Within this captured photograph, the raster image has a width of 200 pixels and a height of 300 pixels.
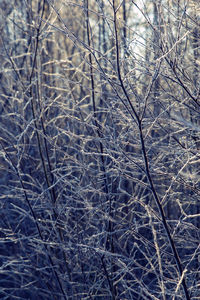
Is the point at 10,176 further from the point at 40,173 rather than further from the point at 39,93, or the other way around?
the point at 39,93

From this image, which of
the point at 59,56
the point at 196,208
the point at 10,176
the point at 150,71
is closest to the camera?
the point at 150,71

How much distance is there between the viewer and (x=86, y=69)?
4.74m

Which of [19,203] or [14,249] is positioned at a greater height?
[19,203]

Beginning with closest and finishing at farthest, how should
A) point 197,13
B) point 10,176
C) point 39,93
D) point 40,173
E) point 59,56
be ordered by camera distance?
point 197,13
point 39,93
point 40,173
point 10,176
point 59,56

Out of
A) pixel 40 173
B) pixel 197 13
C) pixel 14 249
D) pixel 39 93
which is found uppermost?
pixel 197 13

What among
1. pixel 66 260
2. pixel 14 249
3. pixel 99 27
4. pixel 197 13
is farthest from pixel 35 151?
pixel 197 13

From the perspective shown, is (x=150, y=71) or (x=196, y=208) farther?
(x=196, y=208)

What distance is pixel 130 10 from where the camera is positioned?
432 cm

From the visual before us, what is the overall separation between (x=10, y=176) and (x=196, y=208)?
91.2 inches

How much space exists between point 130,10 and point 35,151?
1.85 m

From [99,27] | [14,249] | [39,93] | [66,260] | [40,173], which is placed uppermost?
[99,27]

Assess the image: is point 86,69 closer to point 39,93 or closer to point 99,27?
point 99,27

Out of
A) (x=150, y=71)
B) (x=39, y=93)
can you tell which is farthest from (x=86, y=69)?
(x=150, y=71)

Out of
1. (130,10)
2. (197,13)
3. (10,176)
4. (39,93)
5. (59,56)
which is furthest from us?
(59,56)
